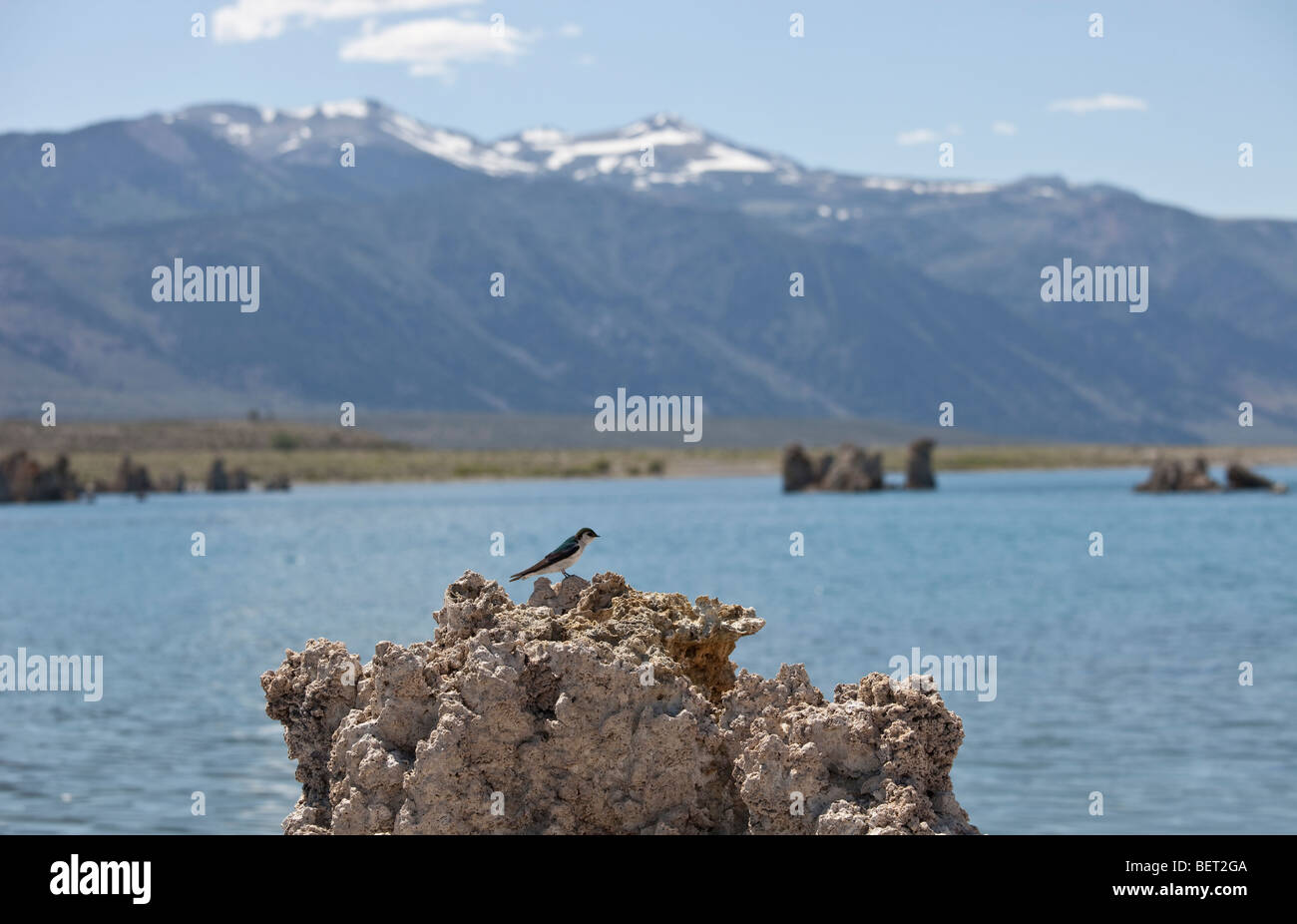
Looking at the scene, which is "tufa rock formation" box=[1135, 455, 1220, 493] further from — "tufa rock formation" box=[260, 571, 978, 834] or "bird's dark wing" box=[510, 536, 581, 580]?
"tufa rock formation" box=[260, 571, 978, 834]

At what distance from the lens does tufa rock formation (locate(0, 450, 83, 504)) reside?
81438mm

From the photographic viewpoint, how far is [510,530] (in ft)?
168

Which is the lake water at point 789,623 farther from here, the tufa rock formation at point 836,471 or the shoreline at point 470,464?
the shoreline at point 470,464

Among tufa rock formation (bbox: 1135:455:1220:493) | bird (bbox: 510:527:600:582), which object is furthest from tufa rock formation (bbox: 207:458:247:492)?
bird (bbox: 510:527:600:582)

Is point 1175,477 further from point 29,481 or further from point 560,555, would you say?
point 560,555

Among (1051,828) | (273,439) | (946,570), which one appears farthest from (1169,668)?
(273,439)

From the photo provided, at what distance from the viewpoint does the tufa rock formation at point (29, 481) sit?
8144 cm

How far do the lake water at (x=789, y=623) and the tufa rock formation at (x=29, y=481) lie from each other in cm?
896

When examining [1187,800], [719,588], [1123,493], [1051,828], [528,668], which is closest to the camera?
[528,668]

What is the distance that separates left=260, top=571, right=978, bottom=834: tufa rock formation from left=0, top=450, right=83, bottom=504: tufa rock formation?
80.4 m
